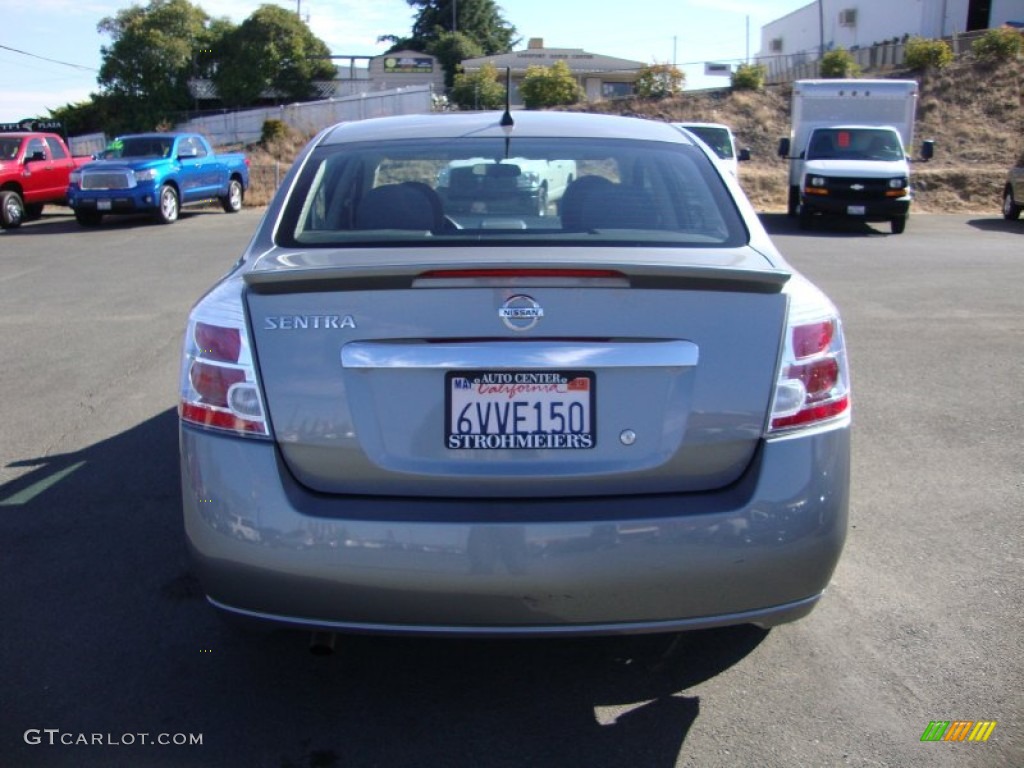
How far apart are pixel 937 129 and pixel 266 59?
37.9m

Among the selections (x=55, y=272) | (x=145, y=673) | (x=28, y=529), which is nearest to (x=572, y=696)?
(x=145, y=673)

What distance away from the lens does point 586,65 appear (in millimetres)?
74312

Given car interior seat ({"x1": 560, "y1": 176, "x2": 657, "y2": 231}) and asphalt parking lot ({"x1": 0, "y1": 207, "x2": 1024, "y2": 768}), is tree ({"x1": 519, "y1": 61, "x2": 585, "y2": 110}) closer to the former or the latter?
asphalt parking lot ({"x1": 0, "y1": 207, "x2": 1024, "y2": 768})

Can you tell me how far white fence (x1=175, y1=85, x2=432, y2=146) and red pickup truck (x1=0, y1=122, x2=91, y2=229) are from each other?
72.0 feet

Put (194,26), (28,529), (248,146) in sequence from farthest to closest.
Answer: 1. (194,26)
2. (248,146)
3. (28,529)

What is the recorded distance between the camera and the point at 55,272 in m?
13.7

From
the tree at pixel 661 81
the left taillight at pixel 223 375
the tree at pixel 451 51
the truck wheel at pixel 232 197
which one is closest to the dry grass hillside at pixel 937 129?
the tree at pixel 661 81

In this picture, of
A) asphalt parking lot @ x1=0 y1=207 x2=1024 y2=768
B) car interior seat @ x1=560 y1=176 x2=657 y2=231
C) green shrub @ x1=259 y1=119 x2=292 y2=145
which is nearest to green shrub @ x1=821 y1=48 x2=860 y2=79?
green shrub @ x1=259 y1=119 x2=292 y2=145

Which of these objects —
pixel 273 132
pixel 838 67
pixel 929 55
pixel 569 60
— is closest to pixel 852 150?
pixel 838 67

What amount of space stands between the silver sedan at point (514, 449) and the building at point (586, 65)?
210ft

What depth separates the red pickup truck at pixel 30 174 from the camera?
20562 mm

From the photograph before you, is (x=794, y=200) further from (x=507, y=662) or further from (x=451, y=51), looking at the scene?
(x=451, y=51)

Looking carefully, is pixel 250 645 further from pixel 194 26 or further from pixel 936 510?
pixel 194 26

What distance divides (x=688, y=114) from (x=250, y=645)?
4021 cm
